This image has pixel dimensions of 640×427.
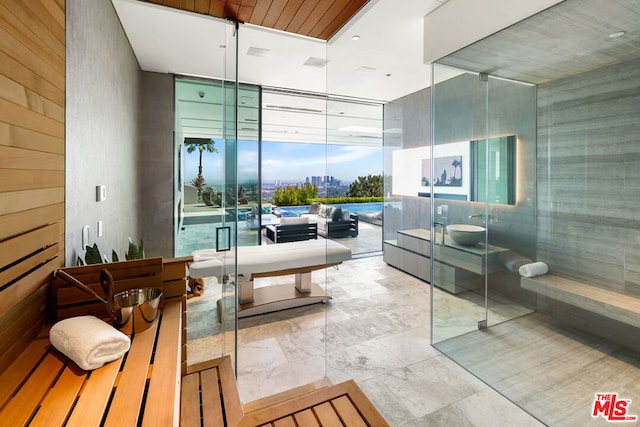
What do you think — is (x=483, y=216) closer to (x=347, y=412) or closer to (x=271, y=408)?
(x=347, y=412)

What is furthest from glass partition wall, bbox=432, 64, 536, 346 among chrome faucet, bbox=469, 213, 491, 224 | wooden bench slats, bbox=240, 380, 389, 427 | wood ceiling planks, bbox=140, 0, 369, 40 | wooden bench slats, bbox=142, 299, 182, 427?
wooden bench slats, bbox=142, 299, 182, 427

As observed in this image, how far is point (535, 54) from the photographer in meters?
1.77

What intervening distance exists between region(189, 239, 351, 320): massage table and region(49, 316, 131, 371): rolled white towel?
4.84 ft

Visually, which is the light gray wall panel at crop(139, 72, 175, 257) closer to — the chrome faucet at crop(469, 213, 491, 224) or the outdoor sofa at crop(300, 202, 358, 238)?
the outdoor sofa at crop(300, 202, 358, 238)

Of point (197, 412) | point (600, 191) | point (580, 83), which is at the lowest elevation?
point (197, 412)

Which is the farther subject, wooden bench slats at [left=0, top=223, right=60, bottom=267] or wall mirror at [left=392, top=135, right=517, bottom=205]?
wall mirror at [left=392, top=135, right=517, bottom=205]

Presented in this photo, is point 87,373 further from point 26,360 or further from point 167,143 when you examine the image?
point 167,143

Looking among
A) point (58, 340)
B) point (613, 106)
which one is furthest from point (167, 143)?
point (613, 106)

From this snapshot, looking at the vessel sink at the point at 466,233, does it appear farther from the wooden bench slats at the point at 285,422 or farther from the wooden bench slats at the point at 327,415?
the wooden bench slats at the point at 285,422

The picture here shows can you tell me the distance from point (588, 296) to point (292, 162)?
3520mm

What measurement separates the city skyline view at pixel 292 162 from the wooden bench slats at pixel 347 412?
1826mm

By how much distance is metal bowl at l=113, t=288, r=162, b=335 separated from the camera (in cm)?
123

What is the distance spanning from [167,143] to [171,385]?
2691 millimetres

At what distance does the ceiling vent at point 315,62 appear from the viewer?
3.34 m
